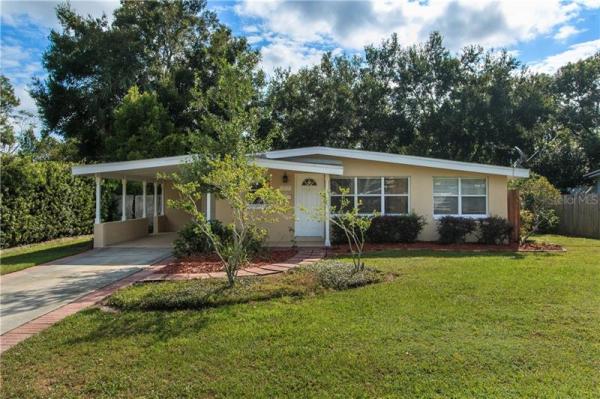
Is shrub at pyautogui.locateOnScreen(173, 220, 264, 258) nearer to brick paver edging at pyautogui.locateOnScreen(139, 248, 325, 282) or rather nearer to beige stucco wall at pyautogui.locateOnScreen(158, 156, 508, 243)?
brick paver edging at pyautogui.locateOnScreen(139, 248, 325, 282)

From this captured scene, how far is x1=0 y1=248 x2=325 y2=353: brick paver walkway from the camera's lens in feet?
16.6

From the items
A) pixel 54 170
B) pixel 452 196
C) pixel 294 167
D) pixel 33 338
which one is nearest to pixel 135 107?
pixel 54 170

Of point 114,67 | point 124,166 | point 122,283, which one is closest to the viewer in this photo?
point 122,283

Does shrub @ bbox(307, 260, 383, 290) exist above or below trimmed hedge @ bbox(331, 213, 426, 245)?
below

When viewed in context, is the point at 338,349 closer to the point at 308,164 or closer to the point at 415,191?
the point at 308,164

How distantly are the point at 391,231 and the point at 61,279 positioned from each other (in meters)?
8.87

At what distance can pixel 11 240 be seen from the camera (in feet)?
40.9

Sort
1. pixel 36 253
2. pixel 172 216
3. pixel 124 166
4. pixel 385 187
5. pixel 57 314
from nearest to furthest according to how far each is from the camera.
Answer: pixel 57 314 < pixel 36 253 < pixel 124 166 < pixel 385 187 < pixel 172 216

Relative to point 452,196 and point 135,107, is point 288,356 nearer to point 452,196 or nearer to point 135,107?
point 452,196

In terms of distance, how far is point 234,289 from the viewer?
22.0 ft

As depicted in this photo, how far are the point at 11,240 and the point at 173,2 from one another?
751 inches

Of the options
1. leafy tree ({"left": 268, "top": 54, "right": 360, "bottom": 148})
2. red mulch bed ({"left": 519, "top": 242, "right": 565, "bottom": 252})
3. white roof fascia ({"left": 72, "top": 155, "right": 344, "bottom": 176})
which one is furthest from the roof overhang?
leafy tree ({"left": 268, "top": 54, "right": 360, "bottom": 148})

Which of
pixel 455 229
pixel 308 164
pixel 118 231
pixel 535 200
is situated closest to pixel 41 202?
pixel 118 231

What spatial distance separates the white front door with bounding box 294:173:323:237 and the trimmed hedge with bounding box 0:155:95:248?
26.9 feet
